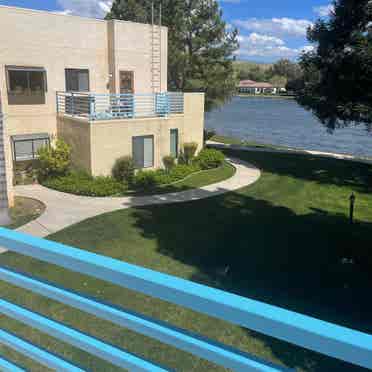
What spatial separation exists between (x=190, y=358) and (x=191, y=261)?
12.9ft

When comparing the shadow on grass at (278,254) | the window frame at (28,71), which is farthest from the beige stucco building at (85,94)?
the shadow on grass at (278,254)


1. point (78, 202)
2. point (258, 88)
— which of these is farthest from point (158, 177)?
point (258, 88)

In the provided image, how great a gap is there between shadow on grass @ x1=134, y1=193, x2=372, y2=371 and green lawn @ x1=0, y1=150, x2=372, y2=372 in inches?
0.9

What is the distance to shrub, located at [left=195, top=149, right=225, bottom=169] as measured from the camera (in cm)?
2077

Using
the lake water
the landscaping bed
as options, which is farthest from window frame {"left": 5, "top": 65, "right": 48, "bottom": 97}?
the lake water

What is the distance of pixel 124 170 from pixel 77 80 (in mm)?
5479

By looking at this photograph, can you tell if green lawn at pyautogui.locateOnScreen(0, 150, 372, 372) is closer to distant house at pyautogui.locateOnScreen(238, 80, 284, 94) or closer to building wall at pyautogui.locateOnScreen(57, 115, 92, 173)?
building wall at pyautogui.locateOnScreen(57, 115, 92, 173)

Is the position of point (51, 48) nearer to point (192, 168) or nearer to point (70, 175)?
point (70, 175)

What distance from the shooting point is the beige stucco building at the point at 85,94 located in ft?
54.3

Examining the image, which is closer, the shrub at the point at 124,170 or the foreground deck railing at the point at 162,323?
the foreground deck railing at the point at 162,323

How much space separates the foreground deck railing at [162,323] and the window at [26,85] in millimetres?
16477

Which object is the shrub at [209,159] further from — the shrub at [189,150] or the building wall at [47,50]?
the building wall at [47,50]

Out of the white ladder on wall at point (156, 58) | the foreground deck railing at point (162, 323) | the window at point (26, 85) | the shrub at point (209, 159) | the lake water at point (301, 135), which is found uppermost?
the white ladder on wall at point (156, 58)

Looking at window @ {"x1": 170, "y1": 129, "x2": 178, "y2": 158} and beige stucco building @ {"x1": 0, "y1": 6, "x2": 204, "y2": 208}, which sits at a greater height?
beige stucco building @ {"x1": 0, "y1": 6, "x2": 204, "y2": 208}
